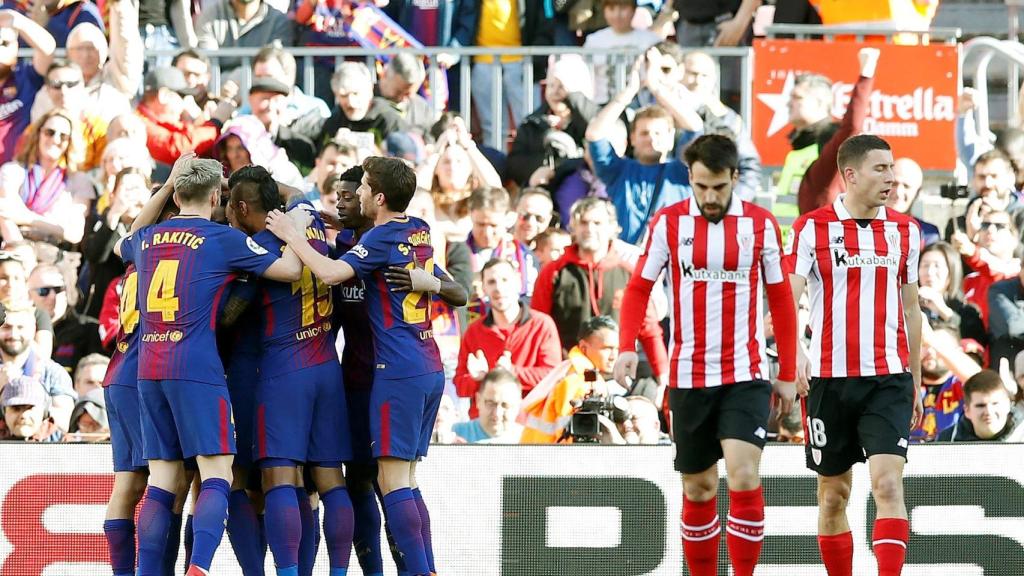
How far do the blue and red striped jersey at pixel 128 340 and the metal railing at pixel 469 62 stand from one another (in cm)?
552

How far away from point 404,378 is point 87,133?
5886mm

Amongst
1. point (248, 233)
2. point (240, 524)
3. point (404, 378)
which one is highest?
point (248, 233)

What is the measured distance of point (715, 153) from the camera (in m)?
7.79

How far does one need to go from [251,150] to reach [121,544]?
16.4 feet

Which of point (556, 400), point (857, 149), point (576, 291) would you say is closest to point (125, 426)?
point (556, 400)

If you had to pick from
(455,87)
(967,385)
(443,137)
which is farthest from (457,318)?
(967,385)

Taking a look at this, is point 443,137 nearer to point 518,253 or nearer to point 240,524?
point 518,253

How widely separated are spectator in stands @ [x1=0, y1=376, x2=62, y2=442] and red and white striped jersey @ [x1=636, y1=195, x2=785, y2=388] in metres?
4.43

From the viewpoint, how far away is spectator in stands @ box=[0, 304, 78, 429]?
35.0 ft

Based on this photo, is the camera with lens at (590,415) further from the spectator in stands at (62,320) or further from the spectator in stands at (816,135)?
the spectator in stands at (62,320)

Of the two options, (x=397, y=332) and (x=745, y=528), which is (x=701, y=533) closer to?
(x=745, y=528)

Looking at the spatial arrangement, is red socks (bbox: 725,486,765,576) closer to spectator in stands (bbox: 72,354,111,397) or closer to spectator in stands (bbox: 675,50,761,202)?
spectator in stands (bbox: 675,50,761,202)

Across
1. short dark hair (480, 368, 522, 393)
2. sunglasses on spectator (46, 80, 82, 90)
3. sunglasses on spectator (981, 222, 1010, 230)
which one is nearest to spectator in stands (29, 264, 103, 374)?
sunglasses on spectator (46, 80, 82, 90)

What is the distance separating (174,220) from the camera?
7.68 m
